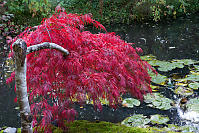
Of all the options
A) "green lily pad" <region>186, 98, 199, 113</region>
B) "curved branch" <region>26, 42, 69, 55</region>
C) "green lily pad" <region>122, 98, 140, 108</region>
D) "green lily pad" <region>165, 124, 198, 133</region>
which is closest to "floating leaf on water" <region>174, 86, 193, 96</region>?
"green lily pad" <region>186, 98, 199, 113</region>

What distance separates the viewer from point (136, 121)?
324 cm

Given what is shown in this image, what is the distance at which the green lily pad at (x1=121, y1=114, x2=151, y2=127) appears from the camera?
10.4 feet

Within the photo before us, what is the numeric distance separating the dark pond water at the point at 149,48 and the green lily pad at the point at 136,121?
4.8 inches

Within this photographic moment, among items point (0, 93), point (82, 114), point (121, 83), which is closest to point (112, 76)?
point (121, 83)

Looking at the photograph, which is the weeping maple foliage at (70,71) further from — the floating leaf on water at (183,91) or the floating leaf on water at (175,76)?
the floating leaf on water at (175,76)

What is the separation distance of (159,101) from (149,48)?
320 cm

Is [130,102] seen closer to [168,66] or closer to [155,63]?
[168,66]

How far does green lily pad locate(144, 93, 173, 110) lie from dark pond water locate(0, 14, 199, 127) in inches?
4.1

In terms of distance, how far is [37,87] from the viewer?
206 cm

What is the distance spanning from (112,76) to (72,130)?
0.90 metres

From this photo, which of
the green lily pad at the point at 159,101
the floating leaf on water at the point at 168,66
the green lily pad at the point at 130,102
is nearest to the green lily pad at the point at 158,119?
the green lily pad at the point at 159,101

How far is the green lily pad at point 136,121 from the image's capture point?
3.16 m

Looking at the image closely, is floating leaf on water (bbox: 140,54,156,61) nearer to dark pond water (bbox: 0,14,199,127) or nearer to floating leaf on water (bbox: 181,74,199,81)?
dark pond water (bbox: 0,14,199,127)

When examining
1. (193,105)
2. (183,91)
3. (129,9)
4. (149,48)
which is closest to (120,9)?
(129,9)
